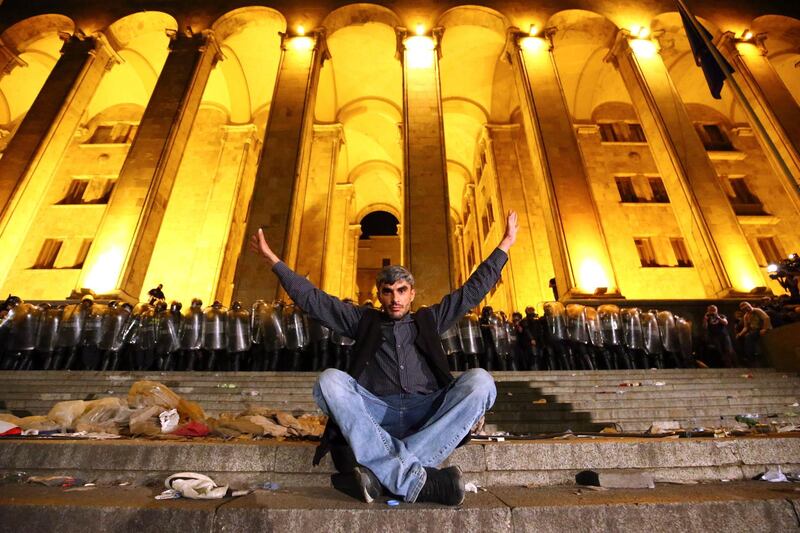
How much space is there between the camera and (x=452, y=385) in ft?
7.70

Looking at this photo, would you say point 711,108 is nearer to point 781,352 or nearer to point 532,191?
point 532,191

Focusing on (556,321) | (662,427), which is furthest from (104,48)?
(662,427)

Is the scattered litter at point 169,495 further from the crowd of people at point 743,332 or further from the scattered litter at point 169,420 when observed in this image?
the crowd of people at point 743,332

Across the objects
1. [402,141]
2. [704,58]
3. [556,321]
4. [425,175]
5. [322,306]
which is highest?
[402,141]

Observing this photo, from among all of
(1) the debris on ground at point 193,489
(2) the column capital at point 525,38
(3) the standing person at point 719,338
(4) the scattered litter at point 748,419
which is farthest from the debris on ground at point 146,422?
(2) the column capital at point 525,38

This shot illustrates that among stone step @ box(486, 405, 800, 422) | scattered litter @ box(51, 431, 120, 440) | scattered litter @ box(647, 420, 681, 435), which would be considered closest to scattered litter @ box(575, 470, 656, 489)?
scattered litter @ box(647, 420, 681, 435)

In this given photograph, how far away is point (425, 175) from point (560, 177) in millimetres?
4013

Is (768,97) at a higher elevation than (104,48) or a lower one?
lower

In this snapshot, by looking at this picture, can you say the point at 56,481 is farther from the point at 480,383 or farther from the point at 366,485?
the point at 480,383

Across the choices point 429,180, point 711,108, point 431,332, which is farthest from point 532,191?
point 431,332

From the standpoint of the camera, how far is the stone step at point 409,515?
1.81m

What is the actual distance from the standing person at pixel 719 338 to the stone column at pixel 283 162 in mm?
9551

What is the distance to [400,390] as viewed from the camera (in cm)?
244

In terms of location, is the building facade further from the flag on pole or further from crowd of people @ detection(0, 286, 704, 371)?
crowd of people @ detection(0, 286, 704, 371)
